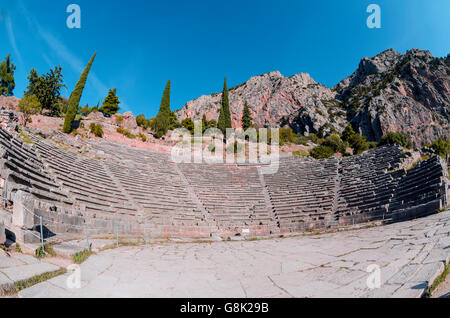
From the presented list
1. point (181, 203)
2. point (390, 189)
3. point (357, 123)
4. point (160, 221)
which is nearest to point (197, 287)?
point (160, 221)

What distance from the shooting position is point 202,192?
17.7 meters

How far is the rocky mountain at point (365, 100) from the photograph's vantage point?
191ft

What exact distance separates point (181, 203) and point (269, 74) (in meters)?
93.2

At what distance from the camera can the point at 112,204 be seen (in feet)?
40.5

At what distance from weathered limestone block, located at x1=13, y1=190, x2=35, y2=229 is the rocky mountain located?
6754 centimetres

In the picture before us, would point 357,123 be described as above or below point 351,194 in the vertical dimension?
above

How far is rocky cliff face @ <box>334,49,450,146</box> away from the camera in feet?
184

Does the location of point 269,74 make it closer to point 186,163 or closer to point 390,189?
point 186,163

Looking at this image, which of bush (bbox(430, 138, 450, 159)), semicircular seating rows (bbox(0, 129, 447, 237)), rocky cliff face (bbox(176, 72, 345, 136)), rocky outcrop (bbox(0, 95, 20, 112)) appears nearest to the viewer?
semicircular seating rows (bbox(0, 129, 447, 237))

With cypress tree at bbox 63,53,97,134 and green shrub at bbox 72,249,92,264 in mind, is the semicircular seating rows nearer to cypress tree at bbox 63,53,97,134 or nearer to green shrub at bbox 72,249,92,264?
green shrub at bbox 72,249,92,264

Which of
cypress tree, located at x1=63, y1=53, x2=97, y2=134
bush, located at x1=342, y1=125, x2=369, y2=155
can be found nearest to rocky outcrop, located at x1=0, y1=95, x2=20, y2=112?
cypress tree, located at x1=63, y1=53, x2=97, y2=134

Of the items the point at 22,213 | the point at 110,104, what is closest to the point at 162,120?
the point at 110,104

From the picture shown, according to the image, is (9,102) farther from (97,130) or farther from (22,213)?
(22,213)

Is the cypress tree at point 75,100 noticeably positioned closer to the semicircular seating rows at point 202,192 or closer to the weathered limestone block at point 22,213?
the semicircular seating rows at point 202,192
